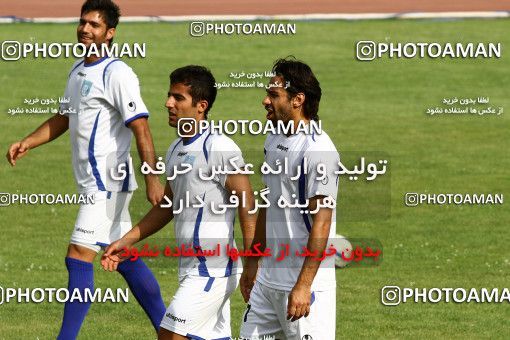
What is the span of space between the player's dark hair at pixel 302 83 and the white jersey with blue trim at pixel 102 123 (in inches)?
97.9

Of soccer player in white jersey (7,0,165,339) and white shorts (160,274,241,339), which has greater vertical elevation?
soccer player in white jersey (7,0,165,339)

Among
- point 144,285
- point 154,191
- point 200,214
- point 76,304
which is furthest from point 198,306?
point 76,304

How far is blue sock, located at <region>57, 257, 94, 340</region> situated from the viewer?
12.5 metres

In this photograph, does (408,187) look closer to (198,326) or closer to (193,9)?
(198,326)

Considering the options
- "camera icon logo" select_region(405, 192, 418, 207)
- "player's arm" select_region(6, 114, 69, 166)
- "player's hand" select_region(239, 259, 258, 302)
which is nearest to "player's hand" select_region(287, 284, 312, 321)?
"player's hand" select_region(239, 259, 258, 302)

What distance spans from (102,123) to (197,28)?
27546 millimetres

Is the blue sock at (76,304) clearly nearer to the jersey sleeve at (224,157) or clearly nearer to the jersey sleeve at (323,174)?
the jersey sleeve at (224,157)

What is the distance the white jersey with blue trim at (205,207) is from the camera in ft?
35.3

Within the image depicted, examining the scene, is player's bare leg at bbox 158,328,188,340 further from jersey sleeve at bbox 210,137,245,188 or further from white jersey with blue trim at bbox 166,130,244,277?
jersey sleeve at bbox 210,137,245,188

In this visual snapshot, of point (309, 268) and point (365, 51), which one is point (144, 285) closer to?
point (309, 268)

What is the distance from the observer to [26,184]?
80.6 ft

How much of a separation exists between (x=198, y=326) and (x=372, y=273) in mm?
7100

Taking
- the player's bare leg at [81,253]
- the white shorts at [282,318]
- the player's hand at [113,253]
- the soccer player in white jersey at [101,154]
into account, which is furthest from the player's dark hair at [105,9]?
the white shorts at [282,318]

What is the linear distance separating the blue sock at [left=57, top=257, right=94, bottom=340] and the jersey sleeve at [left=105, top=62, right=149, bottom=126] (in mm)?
1350
